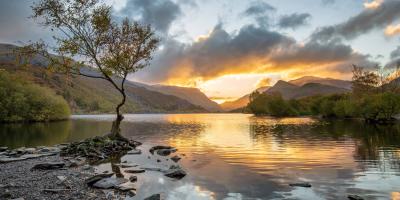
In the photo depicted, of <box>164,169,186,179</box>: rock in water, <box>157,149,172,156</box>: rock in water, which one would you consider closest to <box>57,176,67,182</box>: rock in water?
<box>164,169,186,179</box>: rock in water

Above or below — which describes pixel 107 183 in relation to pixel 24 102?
below

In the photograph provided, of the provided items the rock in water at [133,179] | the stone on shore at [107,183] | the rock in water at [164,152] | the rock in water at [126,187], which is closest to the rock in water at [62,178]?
the stone on shore at [107,183]

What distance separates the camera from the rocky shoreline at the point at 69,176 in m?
20.4

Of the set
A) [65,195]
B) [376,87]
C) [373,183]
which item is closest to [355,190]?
[373,183]

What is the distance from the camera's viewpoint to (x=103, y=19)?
48.2 m

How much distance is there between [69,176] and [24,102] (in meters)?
136

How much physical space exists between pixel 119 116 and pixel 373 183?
3653 centimetres

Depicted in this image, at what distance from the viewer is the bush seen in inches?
5512

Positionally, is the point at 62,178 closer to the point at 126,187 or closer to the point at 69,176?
the point at 69,176

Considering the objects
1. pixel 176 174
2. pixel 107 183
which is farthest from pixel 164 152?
pixel 107 183

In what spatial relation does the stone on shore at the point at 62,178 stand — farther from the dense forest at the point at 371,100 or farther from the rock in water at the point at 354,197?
the dense forest at the point at 371,100

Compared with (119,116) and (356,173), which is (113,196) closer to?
(356,173)

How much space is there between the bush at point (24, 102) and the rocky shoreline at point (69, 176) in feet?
371

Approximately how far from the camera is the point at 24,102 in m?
144
